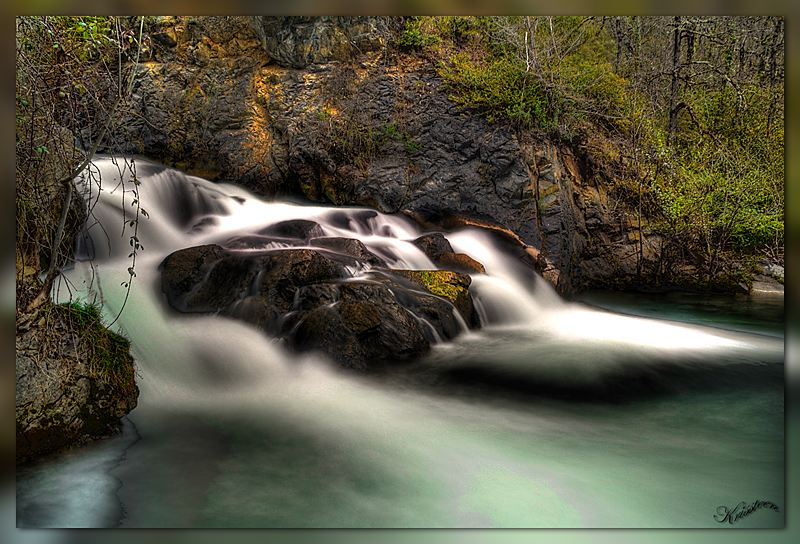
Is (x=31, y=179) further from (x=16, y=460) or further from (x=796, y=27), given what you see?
(x=796, y=27)

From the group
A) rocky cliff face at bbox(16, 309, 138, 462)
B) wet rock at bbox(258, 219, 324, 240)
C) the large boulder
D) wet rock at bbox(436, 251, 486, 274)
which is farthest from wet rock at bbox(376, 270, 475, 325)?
rocky cliff face at bbox(16, 309, 138, 462)

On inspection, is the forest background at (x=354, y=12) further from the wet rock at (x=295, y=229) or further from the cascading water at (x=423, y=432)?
the wet rock at (x=295, y=229)

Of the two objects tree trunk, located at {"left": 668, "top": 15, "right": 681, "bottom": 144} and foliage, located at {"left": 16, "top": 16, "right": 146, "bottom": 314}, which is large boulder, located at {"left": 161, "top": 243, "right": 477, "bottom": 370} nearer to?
foliage, located at {"left": 16, "top": 16, "right": 146, "bottom": 314}

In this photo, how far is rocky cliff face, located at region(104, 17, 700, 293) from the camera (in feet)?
16.9

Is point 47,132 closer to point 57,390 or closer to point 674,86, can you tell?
point 57,390

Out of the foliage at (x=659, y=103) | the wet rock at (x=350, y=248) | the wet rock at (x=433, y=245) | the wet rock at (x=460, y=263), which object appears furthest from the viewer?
the wet rock at (x=433, y=245)

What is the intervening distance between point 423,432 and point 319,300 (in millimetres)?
1181

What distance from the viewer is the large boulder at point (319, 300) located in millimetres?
2900

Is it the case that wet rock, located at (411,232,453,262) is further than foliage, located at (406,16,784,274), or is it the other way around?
wet rock, located at (411,232,453,262)

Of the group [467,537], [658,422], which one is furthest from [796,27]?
[467,537]

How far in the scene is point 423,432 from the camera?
2.20 metres
